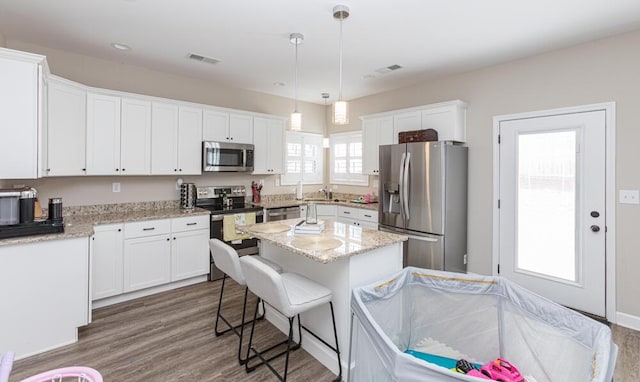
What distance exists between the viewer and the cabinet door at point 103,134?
338 cm

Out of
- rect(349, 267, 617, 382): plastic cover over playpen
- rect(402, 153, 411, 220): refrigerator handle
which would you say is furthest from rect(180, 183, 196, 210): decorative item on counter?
rect(349, 267, 617, 382): plastic cover over playpen

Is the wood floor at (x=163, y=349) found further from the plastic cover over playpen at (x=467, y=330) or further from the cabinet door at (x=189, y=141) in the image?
the cabinet door at (x=189, y=141)

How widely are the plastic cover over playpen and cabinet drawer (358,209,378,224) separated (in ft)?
7.51

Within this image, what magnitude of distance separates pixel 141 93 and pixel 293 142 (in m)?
2.50

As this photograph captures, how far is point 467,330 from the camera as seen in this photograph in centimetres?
217

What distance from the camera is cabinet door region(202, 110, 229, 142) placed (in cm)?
424

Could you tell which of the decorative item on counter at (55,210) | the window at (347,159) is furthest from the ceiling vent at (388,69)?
the decorative item on counter at (55,210)

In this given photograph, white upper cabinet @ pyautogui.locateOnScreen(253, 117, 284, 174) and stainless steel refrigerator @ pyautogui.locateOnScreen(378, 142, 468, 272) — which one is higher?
white upper cabinet @ pyautogui.locateOnScreen(253, 117, 284, 174)

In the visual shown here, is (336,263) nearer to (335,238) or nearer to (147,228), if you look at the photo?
(335,238)

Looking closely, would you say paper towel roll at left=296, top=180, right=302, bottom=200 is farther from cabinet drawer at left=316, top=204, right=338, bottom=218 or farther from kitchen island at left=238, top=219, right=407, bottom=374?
kitchen island at left=238, top=219, right=407, bottom=374

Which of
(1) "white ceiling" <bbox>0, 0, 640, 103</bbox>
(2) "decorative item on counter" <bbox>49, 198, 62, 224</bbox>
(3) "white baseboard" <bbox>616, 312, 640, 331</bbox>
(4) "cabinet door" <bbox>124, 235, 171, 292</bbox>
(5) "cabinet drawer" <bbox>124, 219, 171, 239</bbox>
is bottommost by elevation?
(3) "white baseboard" <bbox>616, 312, 640, 331</bbox>

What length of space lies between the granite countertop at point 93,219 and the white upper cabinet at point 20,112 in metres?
0.53

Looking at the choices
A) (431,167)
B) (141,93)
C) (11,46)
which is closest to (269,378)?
(431,167)

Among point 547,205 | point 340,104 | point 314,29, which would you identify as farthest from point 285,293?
point 547,205
